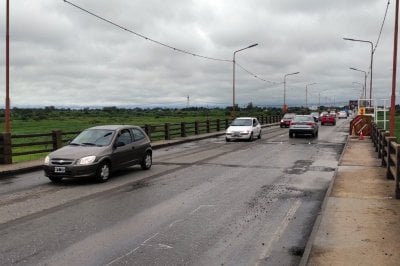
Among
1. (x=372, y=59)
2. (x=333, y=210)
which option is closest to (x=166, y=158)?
(x=333, y=210)

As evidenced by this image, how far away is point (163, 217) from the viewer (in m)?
8.38

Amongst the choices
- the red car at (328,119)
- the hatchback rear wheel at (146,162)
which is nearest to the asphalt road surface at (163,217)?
the hatchback rear wheel at (146,162)

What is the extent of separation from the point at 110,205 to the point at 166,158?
963cm

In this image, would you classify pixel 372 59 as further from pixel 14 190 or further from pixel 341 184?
pixel 14 190

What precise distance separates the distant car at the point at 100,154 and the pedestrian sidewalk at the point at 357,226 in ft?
19.2

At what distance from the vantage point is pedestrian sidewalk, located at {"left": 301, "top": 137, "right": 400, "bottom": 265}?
5837 millimetres

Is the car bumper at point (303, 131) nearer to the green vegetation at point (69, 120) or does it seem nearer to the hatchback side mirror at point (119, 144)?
the green vegetation at point (69, 120)

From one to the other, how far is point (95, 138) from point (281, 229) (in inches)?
294

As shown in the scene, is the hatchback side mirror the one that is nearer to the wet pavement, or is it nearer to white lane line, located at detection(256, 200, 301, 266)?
white lane line, located at detection(256, 200, 301, 266)

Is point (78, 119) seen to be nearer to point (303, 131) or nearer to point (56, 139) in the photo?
point (303, 131)

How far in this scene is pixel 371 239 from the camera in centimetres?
664

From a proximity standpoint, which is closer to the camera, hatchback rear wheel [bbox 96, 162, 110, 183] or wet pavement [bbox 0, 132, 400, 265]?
wet pavement [bbox 0, 132, 400, 265]

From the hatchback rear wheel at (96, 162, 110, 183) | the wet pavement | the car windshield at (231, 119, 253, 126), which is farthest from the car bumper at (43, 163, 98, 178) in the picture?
the car windshield at (231, 119, 253, 126)

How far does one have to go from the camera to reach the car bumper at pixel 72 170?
39.1 feet
